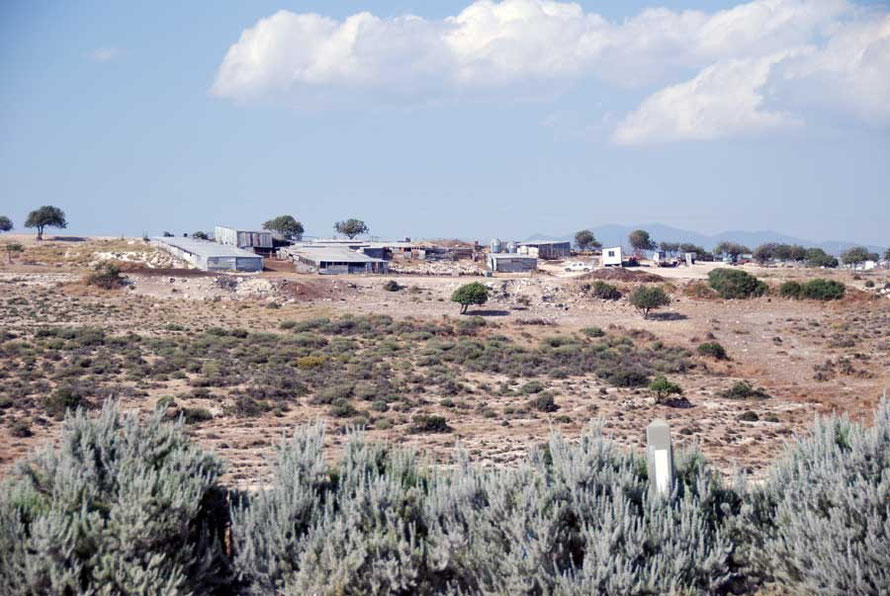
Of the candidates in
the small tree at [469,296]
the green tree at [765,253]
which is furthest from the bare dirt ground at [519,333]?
the green tree at [765,253]

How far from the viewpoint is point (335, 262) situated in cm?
6800

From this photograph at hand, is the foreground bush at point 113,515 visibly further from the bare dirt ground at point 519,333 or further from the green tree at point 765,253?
the green tree at point 765,253

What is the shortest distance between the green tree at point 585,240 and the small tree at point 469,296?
67977 millimetres

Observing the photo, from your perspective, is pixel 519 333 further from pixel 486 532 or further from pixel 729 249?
pixel 729 249

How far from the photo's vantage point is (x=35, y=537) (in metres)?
7.07

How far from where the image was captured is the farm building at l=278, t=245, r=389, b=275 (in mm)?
67438

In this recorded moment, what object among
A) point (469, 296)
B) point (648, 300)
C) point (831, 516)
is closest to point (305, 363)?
point (469, 296)

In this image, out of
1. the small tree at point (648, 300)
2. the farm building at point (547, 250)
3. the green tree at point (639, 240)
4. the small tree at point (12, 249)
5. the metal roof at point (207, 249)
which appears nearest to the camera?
the small tree at point (648, 300)

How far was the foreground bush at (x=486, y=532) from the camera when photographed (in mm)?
7652

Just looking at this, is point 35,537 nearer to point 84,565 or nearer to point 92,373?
point 84,565

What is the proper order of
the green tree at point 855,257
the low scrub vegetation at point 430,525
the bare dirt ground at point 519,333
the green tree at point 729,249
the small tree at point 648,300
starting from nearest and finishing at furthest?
the low scrub vegetation at point 430,525 → the bare dirt ground at point 519,333 → the small tree at point 648,300 → the green tree at point 855,257 → the green tree at point 729,249

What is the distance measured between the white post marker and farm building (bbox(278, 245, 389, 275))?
58919mm

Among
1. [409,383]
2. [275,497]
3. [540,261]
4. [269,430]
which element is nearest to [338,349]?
[409,383]

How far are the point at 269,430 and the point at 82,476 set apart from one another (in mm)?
15879
